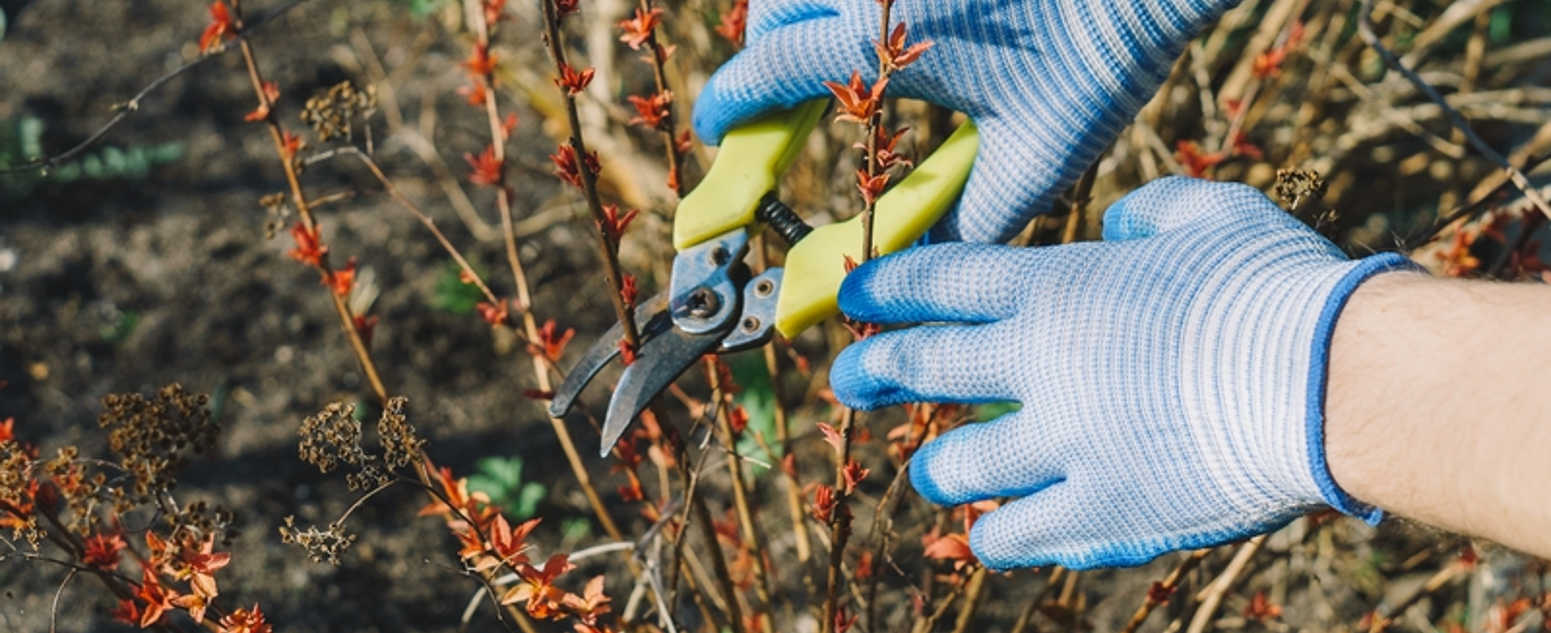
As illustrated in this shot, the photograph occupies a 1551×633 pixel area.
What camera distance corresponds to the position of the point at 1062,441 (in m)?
→ 1.44

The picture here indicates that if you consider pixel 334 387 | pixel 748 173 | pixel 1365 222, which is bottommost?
pixel 1365 222

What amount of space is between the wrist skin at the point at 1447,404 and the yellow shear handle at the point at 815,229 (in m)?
0.54

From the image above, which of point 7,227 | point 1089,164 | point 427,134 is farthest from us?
point 427,134

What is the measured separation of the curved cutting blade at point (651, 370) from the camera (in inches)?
61.0

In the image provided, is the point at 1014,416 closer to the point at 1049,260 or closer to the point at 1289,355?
the point at 1049,260

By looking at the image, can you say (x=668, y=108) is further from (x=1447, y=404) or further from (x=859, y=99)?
(x=1447, y=404)

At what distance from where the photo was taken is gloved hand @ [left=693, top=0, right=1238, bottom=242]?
1549 mm

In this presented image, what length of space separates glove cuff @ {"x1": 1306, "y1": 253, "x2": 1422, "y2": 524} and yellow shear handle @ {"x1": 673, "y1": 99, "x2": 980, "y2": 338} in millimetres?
523

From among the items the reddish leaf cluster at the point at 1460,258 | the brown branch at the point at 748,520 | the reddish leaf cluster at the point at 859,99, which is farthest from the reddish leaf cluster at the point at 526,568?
the reddish leaf cluster at the point at 1460,258

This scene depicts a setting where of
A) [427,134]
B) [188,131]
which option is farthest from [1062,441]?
[188,131]

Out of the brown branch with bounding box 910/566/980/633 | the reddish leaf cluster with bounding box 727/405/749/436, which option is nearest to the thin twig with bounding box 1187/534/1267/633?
the brown branch with bounding box 910/566/980/633

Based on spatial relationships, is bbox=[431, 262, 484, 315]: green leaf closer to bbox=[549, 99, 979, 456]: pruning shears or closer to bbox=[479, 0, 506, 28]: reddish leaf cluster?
bbox=[479, 0, 506, 28]: reddish leaf cluster

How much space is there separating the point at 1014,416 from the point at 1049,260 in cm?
19

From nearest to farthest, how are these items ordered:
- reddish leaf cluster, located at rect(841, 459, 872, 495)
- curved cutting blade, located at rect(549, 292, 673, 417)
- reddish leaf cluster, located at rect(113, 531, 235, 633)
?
reddish leaf cluster, located at rect(113, 531, 235, 633) < reddish leaf cluster, located at rect(841, 459, 872, 495) < curved cutting blade, located at rect(549, 292, 673, 417)
